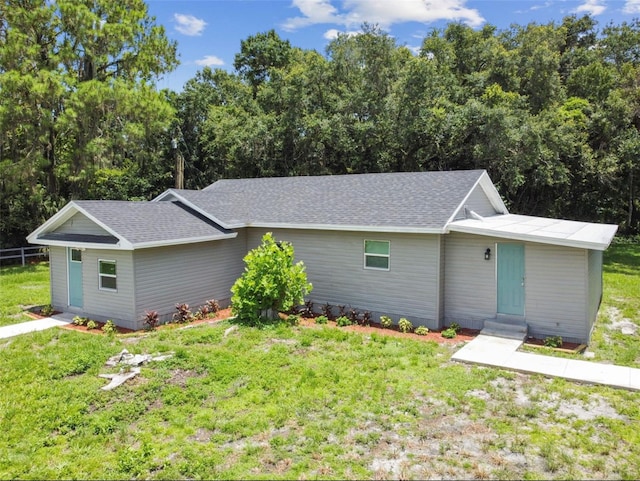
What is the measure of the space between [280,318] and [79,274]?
6.01 m

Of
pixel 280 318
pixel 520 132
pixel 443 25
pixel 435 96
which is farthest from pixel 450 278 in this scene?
pixel 443 25

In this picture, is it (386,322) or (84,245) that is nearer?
(386,322)

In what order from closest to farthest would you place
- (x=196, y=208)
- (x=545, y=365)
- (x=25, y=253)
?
(x=545, y=365) → (x=196, y=208) → (x=25, y=253)

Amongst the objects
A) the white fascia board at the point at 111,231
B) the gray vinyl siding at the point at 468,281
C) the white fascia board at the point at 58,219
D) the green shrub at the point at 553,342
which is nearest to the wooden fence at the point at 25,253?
the white fascia board at the point at 58,219

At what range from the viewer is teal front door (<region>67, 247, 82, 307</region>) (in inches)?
497

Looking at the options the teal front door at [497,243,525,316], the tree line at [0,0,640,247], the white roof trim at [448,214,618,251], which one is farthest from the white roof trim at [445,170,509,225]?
the tree line at [0,0,640,247]

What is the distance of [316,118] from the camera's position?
1008 inches

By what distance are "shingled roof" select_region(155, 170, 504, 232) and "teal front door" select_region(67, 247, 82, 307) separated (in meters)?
3.62

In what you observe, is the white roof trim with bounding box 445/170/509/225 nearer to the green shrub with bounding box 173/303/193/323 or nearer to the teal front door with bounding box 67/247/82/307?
the green shrub with bounding box 173/303/193/323

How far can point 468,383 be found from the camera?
7461 mm

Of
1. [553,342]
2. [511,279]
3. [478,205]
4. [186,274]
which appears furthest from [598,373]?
[186,274]

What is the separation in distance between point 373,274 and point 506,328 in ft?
11.7

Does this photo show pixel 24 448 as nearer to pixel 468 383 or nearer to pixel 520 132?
pixel 468 383

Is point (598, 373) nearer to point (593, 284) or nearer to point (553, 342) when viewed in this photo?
point (553, 342)
